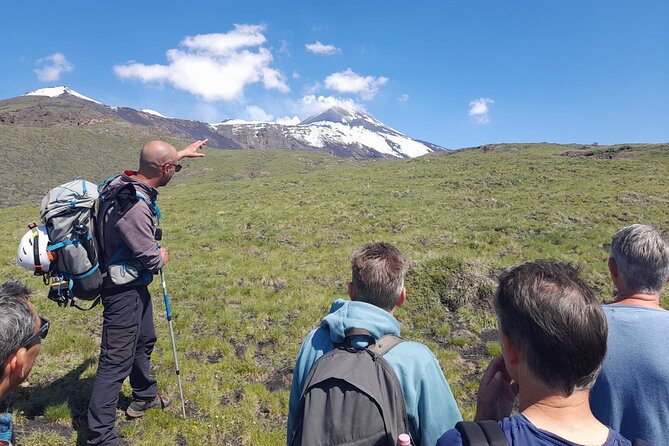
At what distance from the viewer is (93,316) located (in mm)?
9766

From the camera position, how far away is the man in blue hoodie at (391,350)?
9.02 ft

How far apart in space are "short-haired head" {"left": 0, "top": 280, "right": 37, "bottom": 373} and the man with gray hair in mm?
4091

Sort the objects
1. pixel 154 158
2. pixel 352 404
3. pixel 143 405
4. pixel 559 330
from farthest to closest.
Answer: pixel 143 405, pixel 154 158, pixel 352 404, pixel 559 330

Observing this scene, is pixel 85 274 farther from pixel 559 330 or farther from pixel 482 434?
pixel 559 330

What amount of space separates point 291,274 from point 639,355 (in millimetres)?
10785

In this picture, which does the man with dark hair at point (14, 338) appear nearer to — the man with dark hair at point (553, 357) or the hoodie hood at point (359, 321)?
the hoodie hood at point (359, 321)

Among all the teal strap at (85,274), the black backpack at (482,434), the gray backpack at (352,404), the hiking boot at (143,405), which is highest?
the teal strap at (85,274)

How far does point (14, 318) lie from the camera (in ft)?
8.73

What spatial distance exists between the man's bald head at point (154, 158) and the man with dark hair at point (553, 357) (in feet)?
15.2

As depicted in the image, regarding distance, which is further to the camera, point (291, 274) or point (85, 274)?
point (291, 274)

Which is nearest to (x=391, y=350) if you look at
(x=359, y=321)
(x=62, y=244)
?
(x=359, y=321)

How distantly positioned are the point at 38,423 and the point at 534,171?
117ft

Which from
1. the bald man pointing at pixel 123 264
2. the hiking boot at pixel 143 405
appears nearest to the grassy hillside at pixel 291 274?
the hiking boot at pixel 143 405

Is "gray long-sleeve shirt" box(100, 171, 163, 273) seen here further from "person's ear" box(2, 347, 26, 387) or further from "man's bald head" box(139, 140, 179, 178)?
"person's ear" box(2, 347, 26, 387)
